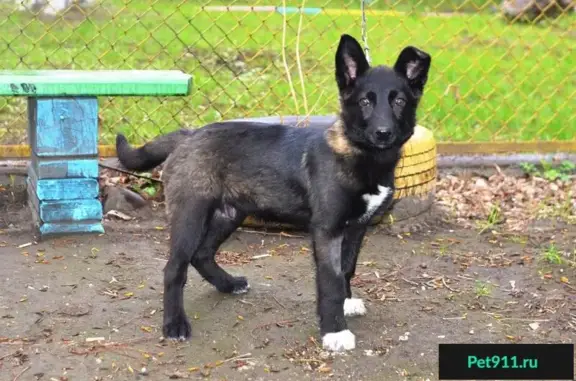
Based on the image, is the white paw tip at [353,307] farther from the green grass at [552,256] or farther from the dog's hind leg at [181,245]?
the green grass at [552,256]

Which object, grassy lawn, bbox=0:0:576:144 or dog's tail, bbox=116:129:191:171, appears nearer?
dog's tail, bbox=116:129:191:171

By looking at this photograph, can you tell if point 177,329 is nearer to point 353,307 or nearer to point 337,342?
point 337,342

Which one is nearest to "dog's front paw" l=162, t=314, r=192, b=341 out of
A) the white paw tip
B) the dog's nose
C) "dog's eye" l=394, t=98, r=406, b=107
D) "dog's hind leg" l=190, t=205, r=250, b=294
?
"dog's hind leg" l=190, t=205, r=250, b=294

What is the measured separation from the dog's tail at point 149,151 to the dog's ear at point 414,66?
3.71 ft

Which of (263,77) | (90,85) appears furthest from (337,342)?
(263,77)

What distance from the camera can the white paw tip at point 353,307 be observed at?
447 cm

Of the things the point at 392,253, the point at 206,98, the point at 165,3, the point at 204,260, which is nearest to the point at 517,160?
the point at 392,253

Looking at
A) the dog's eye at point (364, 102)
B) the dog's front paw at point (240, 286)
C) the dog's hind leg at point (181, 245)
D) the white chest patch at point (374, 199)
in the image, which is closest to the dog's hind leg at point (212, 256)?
the dog's front paw at point (240, 286)

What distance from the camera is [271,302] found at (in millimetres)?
4637

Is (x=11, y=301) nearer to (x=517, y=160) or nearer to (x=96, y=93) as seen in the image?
(x=96, y=93)

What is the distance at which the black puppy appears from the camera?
159 inches

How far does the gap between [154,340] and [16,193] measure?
7.32 feet

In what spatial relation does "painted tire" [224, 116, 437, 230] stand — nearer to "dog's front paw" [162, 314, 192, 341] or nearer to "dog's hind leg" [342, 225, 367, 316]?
"dog's hind leg" [342, 225, 367, 316]

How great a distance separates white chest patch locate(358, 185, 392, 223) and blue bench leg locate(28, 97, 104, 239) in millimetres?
1910
